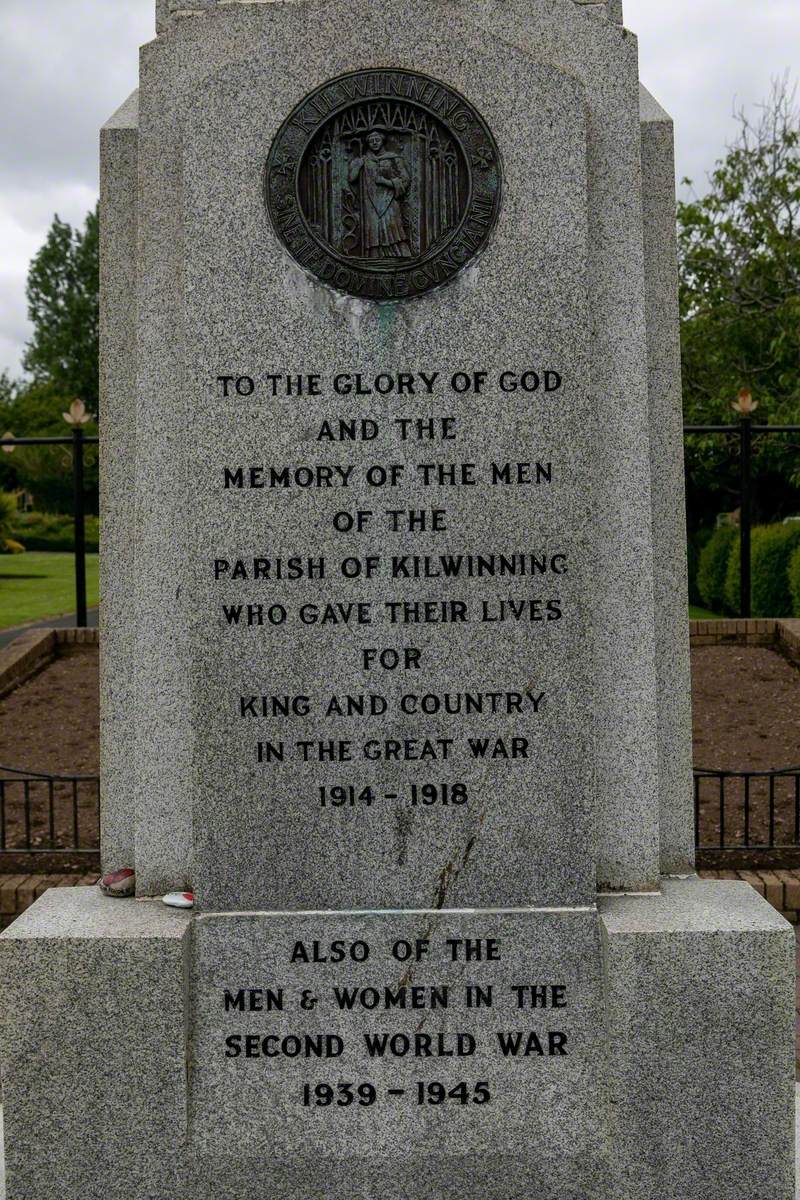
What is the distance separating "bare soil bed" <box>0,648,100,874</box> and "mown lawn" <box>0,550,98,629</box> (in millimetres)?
11110

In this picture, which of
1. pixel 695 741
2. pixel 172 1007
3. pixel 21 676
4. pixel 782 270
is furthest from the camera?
pixel 782 270

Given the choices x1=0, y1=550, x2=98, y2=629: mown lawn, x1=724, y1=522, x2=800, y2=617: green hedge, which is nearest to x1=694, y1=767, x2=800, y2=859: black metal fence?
x1=724, y1=522, x2=800, y2=617: green hedge

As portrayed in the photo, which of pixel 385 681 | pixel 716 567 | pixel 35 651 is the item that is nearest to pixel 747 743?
pixel 385 681

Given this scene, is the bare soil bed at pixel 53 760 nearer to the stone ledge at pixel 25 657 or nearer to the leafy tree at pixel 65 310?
the stone ledge at pixel 25 657

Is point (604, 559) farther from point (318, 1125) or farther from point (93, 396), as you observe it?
point (93, 396)

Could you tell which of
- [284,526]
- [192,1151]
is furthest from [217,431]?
[192,1151]

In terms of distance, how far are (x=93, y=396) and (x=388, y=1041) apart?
224 ft

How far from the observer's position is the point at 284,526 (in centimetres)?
358

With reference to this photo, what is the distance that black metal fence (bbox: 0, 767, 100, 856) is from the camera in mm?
7477

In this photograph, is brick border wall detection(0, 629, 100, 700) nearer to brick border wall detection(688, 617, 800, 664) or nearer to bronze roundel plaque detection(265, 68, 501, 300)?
brick border wall detection(688, 617, 800, 664)

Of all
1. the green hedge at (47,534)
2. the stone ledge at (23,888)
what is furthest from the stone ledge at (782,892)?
the green hedge at (47,534)

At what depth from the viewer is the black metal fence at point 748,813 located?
24.1ft

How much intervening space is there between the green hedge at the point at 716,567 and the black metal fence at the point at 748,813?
45.3ft

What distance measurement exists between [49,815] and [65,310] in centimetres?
6438
